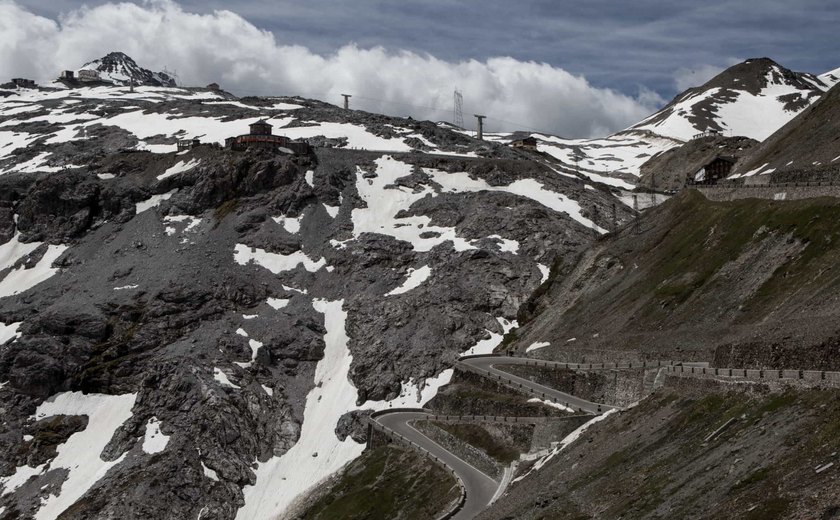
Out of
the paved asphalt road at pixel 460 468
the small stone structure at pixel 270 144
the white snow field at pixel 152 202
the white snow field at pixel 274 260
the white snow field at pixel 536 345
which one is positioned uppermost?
the small stone structure at pixel 270 144

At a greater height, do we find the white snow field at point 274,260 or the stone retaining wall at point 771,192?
the stone retaining wall at point 771,192

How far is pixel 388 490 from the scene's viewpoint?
247 feet

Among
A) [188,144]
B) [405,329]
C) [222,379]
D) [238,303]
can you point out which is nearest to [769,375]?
[405,329]

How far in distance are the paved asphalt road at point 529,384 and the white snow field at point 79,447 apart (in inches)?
1878

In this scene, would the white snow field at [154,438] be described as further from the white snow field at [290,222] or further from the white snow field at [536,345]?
the white snow field at [536,345]

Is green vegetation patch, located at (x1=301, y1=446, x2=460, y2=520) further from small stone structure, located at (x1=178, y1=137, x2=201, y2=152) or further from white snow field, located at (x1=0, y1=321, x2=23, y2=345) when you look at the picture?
small stone structure, located at (x1=178, y1=137, x2=201, y2=152)

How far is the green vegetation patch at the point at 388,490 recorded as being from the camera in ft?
221

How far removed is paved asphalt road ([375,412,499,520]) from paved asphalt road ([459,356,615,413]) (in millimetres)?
8338

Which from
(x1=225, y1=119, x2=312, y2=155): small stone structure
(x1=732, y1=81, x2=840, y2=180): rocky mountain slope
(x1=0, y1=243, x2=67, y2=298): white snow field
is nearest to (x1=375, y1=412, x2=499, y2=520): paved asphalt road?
(x1=732, y1=81, x2=840, y2=180): rocky mountain slope

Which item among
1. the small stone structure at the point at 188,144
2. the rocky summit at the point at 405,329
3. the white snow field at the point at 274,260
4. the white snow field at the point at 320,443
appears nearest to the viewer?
the rocky summit at the point at 405,329

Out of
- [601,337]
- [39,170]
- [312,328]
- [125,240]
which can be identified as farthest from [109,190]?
[601,337]

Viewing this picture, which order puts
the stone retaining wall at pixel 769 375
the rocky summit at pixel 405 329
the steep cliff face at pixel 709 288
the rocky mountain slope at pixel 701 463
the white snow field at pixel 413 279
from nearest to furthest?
the rocky mountain slope at pixel 701 463 → the stone retaining wall at pixel 769 375 → the rocky summit at pixel 405 329 → the steep cliff face at pixel 709 288 → the white snow field at pixel 413 279

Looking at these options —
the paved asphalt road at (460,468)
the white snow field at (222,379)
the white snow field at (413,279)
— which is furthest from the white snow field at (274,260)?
the paved asphalt road at (460,468)

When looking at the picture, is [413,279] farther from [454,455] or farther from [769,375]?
[769,375]
